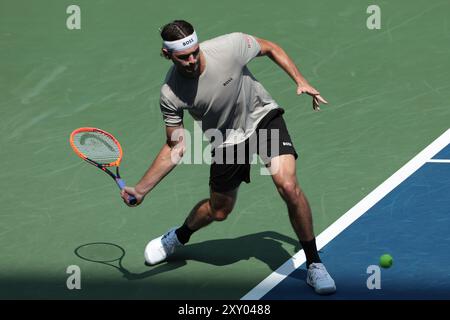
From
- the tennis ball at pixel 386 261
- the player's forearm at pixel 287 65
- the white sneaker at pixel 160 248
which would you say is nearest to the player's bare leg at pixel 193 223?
the white sneaker at pixel 160 248

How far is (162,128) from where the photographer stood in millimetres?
11289

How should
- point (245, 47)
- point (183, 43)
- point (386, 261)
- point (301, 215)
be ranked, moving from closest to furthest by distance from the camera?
1. point (183, 43)
2. point (301, 215)
3. point (245, 47)
4. point (386, 261)

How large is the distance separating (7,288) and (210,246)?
1.76 m

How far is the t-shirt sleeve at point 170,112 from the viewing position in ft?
26.9

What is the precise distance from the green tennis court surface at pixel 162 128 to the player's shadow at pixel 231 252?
0.06 ft

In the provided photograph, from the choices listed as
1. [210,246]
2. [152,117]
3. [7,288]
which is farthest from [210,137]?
[152,117]

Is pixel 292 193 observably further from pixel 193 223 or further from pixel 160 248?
pixel 160 248

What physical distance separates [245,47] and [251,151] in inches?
32.0

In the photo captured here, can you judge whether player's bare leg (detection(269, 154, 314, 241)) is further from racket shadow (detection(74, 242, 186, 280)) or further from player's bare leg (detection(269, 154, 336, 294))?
racket shadow (detection(74, 242, 186, 280))

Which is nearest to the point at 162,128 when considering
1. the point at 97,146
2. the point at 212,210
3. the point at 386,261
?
the point at 97,146

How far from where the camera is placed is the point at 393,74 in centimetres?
1202

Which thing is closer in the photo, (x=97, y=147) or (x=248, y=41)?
(x=248, y=41)

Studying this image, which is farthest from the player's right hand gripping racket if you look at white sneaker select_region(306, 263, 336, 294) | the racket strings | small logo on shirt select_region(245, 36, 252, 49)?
white sneaker select_region(306, 263, 336, 294)

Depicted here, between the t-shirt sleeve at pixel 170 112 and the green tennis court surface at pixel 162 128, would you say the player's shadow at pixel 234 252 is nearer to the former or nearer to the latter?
the green tennis court surface at pixel 162 128
